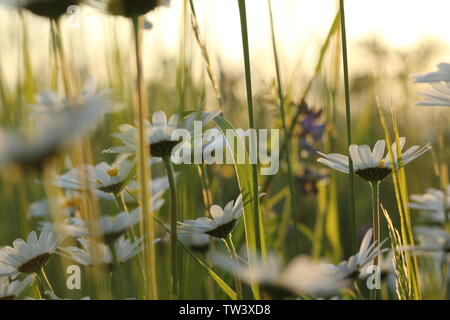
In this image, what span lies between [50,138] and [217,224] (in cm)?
27

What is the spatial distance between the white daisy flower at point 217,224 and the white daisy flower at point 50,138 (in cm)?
25

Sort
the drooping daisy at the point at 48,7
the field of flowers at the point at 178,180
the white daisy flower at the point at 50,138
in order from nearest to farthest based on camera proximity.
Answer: the white daisy flower at the point at 50,138
the field of flowers at the point at 178,180
the drooping daisy at the point at 48,7

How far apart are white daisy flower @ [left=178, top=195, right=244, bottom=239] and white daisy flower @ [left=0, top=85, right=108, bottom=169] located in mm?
246

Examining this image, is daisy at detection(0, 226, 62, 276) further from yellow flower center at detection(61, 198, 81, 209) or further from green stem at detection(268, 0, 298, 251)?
green stem at detection(268, 0, 298, 251)

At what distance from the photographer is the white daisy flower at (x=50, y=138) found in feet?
0.51

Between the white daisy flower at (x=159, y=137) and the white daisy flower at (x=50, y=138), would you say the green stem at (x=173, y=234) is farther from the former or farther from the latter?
the white daisy flower at (x=50, y=138)

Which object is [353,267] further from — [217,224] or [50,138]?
[50,138]

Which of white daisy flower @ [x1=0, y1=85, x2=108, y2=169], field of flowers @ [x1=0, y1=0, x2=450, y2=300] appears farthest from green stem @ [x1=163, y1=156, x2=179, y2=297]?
white daisy flower @ [x1=0, y1=85, x2=108, y2=169]

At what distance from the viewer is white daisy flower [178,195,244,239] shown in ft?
1.38

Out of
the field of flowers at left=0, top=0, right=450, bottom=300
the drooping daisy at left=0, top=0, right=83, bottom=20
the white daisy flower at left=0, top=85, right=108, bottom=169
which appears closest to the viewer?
the white daisy flower at left=0, top=85, right=108, bottom=169

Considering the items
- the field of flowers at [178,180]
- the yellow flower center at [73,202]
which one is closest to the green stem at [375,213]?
the field of flowers at [178,180]

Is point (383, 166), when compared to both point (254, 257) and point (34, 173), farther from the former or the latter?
point (34, 173)

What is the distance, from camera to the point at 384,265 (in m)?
0.54

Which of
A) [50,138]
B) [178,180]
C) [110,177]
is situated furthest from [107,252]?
[50,138]
